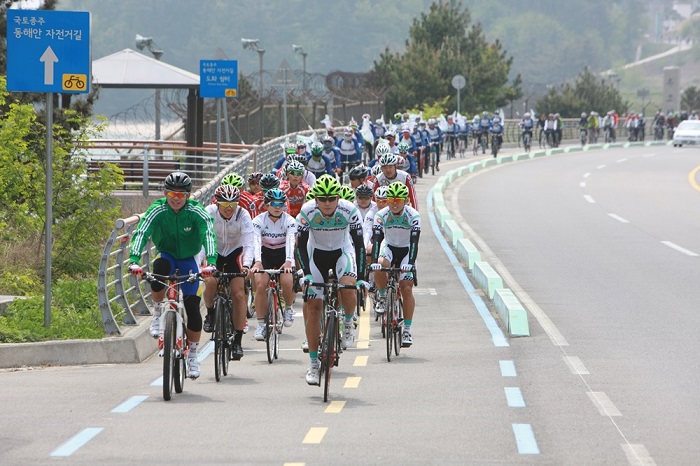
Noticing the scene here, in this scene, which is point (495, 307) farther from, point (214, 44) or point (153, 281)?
point (214, 44)

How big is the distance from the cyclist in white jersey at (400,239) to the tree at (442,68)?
62785 mm

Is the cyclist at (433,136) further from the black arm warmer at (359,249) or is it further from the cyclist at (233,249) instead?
the black arm warmer at (359,249)

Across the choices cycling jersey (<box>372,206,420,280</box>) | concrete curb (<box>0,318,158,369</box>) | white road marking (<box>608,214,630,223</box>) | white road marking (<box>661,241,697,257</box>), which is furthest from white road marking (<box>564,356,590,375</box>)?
white road marking (<box>608,214,630,223</box>)

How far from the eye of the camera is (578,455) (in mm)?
8453

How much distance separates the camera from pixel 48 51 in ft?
42.3

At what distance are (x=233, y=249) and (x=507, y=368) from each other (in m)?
2.81

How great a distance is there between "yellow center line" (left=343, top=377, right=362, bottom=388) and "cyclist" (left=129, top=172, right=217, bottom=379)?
4.95 ft

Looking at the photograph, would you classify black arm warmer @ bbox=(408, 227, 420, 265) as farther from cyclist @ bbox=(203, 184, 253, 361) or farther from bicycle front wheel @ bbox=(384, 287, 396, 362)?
cyclist @ bbox=(203, 184, 253, 361)

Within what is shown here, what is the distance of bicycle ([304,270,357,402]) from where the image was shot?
10.6 meters

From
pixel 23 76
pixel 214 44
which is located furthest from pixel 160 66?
pixel 214 44

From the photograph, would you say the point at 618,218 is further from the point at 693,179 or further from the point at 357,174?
the point at 357,174

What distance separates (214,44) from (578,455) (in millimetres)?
161318

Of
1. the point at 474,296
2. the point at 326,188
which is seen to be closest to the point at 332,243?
the point at 326,188

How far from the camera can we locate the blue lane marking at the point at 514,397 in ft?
34.3
